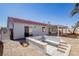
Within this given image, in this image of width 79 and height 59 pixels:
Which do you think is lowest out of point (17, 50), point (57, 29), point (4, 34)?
point (17, 50)

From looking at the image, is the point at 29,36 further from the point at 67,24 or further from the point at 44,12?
the point at 67,24

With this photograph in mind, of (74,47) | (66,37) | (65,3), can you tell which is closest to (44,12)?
(65,3)

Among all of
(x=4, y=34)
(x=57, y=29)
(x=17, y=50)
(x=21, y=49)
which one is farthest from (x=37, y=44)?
(x=4, y=34)

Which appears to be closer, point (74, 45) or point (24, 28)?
point (74, 45)

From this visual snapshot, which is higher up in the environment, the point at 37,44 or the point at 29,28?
the point at 29,28

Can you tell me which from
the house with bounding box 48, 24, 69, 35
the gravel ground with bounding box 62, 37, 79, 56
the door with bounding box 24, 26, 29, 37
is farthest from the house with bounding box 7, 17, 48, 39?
the gravel ground with bounding box 62, 37, 79, 56

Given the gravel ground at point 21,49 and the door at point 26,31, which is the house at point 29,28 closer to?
the door at point 26,31

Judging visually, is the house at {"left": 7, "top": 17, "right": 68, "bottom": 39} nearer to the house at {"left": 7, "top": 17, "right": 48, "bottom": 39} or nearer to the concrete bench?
the house at {"left": 7, "top": 17, "right": 48, "bottom": 39}

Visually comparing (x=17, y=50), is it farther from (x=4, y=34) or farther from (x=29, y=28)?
(x=29, y=28)

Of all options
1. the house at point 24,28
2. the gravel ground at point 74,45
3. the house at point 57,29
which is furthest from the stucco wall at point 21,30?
the gravel ground at point 74,45

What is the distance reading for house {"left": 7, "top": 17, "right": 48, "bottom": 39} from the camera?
14.9 ft

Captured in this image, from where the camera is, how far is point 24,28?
4691mm

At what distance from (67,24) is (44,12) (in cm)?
65

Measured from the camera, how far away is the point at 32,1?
14.5 ft
